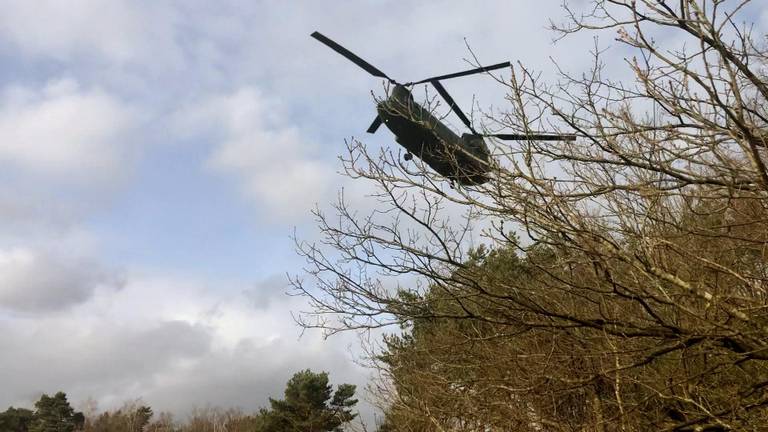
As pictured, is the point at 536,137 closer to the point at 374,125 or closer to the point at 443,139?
the point at 443,139

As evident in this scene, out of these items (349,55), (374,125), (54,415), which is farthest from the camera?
(54,415)

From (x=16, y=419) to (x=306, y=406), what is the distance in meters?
32.7

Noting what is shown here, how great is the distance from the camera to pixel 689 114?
350cm

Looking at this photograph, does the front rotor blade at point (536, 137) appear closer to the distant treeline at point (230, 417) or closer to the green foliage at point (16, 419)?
the distant treeline at point (230, 417)

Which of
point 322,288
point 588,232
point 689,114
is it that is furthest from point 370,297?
point 689,114

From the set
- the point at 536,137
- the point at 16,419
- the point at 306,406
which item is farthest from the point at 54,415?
the point at 536,137

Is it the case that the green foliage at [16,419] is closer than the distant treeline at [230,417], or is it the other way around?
the distant treeline at [230,417]

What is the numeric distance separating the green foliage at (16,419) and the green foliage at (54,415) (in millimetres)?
1052

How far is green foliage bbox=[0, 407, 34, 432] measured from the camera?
45.0 meters

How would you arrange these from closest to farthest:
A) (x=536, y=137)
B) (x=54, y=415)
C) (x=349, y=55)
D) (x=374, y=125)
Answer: (x=536, y=137) → (x=349, y=55) → (x=374, y=125) → (x=54, y=415)

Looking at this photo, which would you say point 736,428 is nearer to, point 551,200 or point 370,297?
point 551,200

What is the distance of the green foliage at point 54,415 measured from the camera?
43875mm

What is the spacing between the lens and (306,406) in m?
25.7

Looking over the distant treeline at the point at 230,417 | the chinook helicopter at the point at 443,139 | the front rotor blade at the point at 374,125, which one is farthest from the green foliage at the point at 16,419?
the chinook helicopter at the point at 443,139
